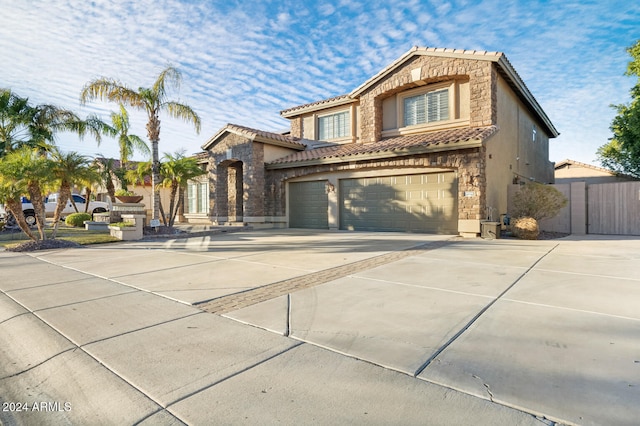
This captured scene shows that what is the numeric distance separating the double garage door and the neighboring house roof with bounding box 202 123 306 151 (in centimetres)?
278

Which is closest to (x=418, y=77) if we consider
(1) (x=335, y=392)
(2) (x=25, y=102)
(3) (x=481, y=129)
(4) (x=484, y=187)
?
(3) (x=481, y=129)

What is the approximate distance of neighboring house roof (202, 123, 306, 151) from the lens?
1780cm

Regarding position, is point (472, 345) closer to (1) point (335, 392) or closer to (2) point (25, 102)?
(1) point (335, 392)

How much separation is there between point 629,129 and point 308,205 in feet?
60.7

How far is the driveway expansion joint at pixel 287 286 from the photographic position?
462 cm

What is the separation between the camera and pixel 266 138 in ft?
59.1

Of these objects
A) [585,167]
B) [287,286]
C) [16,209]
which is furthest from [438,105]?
[585,167]

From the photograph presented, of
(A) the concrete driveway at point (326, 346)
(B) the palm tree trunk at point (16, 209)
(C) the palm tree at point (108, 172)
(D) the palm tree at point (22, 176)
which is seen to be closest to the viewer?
(A) the concrete driveway at point (326, 346)

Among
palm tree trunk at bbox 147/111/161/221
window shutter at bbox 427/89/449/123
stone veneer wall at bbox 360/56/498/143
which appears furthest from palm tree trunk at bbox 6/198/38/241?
window shutter at bbox 427/89/449/123

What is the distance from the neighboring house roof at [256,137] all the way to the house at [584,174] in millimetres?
21758

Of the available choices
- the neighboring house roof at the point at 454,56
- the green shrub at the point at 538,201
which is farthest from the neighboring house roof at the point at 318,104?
the green shrub at the point at 538,201

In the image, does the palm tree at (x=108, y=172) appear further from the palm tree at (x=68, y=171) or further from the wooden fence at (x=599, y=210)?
the wooden fence at (x=599, y=210)

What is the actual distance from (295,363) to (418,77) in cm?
1510

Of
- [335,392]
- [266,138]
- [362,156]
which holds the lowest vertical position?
[335,392]
